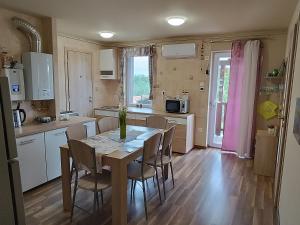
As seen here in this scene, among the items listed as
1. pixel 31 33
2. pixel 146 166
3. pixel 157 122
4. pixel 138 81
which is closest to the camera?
pixel 146 166

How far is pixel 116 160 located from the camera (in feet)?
6.77

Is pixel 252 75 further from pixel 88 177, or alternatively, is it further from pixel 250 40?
pixel 88 177

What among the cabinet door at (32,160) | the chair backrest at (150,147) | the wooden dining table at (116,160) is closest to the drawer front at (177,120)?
the wooden dining table at (116,160)

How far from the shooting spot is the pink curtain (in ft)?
13.3

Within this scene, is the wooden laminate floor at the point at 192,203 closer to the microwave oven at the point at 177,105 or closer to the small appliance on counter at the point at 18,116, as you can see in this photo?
the small appliance on counter at the point at 18,116

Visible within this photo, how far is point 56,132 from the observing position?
3105mm

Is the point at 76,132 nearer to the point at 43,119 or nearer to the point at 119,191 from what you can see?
the point at 43,119

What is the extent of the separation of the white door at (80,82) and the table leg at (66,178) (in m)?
2.53

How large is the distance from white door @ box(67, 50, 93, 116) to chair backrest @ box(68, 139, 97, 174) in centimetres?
279

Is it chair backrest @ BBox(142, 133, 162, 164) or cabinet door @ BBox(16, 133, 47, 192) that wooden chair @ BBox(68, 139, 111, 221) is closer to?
chair backrest @ BBox(142, 133, 162, 164)

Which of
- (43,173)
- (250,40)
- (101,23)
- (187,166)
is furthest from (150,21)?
(43,173)

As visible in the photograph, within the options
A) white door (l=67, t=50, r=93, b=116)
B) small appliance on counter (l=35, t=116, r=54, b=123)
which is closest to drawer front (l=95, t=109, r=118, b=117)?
white door (l=67, t=50, r=93, b=116)

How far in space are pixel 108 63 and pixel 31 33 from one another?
7.61 feet

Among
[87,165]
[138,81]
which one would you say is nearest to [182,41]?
[138,81]
